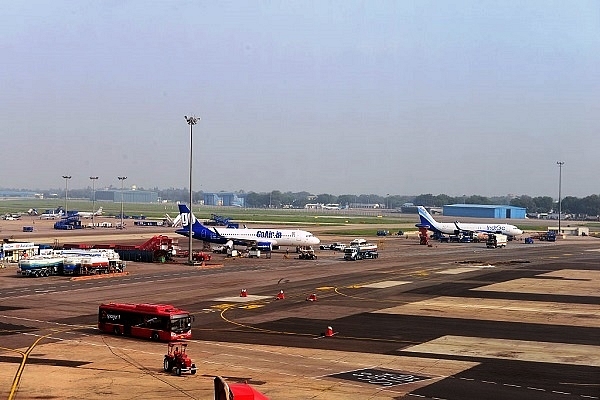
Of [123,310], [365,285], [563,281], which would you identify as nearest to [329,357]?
[123,310]

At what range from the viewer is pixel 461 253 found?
150625 mm

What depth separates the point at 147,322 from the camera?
178ft

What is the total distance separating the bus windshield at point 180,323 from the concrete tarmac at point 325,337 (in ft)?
3.98

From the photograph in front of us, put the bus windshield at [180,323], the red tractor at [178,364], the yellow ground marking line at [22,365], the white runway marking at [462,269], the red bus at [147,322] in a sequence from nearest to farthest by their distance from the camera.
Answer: the yellow ground marking line at [22,365] → the red tractor at [178,364] → the bus windshield at [180,323] → the red bus at [147,322] → the white runway marking at [462,269]

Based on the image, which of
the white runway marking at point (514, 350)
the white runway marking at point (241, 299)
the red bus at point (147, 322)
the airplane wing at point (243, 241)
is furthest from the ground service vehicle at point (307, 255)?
the white runway marking at point (514, 350)

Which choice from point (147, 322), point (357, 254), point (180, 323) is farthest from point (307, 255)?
point (180, 323)

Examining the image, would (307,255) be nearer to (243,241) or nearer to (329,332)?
(243,241)

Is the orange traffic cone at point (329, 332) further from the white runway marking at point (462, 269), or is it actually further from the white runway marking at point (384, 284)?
the white runway marking at point (462, 269)

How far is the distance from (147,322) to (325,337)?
12811 millimetres

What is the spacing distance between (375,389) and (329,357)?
340 inches

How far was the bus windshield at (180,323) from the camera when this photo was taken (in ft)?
175

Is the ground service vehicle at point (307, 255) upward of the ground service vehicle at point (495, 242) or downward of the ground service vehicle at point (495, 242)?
downward

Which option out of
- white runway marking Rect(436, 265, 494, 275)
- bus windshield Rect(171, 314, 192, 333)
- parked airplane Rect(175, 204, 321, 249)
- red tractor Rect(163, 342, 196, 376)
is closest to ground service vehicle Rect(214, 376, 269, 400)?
red tractor Rect(163, 342, 196, 376)

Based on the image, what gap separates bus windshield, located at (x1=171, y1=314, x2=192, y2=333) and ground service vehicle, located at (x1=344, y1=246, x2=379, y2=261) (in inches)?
3017
